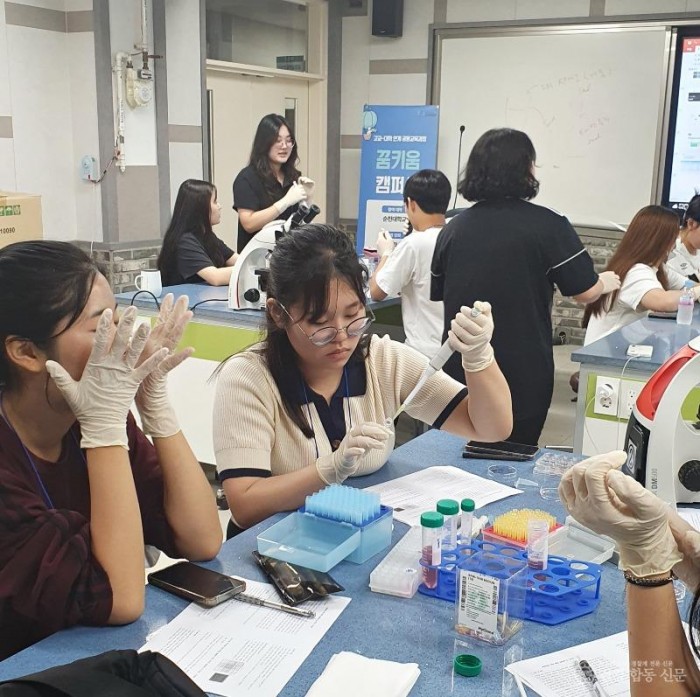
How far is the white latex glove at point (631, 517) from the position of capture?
931mm

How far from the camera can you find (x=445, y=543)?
1.39 meters

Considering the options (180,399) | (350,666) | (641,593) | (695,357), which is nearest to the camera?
(641,593)

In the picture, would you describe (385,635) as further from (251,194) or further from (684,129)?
(684,129)

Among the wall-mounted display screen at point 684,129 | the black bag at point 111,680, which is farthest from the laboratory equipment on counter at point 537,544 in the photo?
the wall-mounted display screen at point 684,129

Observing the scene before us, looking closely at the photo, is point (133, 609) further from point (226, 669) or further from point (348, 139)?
point (348, 139)

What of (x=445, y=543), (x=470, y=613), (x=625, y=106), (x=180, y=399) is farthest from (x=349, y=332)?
(x=625, y=106)

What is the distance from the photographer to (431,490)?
5.57 ft

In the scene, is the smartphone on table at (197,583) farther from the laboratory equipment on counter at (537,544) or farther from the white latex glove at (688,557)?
the white latex glove at (688,557)

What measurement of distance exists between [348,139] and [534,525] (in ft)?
18.3

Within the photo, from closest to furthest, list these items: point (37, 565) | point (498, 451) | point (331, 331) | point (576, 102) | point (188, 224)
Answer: point (37, 565) → point (331, 331) → point (498, 451) → point (188, 224) → point (576, 102)

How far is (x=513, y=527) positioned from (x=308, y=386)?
1.79 feet

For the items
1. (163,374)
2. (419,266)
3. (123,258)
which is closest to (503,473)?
(163,374)

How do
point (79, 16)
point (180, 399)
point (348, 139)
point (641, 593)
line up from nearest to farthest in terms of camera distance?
point (641, 593) < point (180, 399) < point (79, 16) < point (348, 139)

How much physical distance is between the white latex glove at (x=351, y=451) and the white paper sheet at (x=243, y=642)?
288 millimetres
